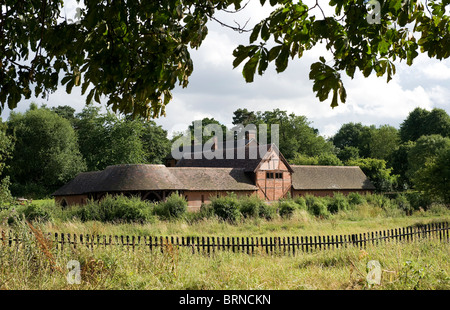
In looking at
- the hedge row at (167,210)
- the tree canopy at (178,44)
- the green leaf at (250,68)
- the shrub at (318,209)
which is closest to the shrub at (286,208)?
the hedge row at (167,210)

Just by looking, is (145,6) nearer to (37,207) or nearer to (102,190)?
(37,207)

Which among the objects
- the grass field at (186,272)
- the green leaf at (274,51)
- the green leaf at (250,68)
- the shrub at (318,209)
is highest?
the green leaf at (274,51)

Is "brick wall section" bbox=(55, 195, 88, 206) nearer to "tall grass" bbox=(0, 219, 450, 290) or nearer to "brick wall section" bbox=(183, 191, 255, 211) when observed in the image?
"brick wall section" bbox=(183, 191, 255, 211)

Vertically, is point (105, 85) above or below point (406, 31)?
below

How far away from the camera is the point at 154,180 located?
3250 centimetres

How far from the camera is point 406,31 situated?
5.39 m

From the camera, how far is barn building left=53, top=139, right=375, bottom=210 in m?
32.6

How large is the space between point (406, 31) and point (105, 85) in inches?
156

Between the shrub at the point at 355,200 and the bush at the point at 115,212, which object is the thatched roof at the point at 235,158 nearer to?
the shrub at the point at 355,200

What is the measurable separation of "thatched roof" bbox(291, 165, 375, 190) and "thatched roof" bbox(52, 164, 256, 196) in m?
6.08

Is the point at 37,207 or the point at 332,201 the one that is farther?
the point at 332,201

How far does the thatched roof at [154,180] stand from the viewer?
105ft
